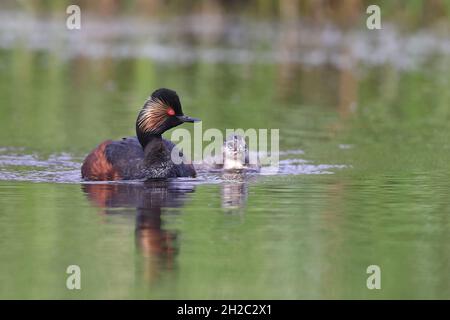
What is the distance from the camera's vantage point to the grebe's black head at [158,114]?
45.1 ft

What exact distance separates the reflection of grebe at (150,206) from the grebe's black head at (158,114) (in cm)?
75

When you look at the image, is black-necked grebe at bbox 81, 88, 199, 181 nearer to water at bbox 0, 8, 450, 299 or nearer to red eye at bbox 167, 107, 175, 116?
red eye at bbox 167, 107, 175, 116

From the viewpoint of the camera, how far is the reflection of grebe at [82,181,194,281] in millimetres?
9274

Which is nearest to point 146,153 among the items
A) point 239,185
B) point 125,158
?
point 125,158

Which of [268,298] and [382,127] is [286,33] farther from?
[268,298]

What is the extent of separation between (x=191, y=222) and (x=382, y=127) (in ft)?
27.4

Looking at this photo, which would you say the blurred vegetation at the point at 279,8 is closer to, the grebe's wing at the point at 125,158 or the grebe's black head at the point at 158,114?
the grebe's black head at the point at 158,114

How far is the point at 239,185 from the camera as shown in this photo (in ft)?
43.9

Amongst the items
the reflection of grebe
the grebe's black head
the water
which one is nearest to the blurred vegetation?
the water

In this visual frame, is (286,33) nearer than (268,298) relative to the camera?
No
